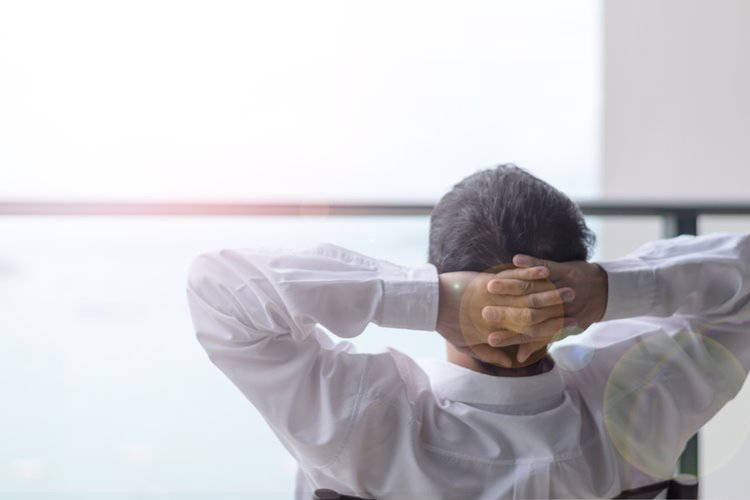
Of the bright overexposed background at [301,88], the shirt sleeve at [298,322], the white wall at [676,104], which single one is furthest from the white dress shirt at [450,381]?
the bright overexposed background at [301,88]

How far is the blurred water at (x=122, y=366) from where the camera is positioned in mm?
1500

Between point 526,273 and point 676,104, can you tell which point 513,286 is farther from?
point 676,104

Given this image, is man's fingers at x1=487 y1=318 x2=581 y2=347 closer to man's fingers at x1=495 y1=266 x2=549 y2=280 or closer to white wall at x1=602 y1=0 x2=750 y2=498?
man's fingers at x1=495 y1=266 x2=549 y2=280

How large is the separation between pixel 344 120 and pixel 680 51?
4.28 meters

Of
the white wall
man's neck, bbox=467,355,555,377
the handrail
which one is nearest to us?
man's neck, bbox=467,355,555,377

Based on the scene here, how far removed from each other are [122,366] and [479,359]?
3.27ft

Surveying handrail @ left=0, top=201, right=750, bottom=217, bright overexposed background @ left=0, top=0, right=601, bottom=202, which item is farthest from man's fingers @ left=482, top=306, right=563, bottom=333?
bright overexposed background @ left=0, top=0, right=601, bottom=202

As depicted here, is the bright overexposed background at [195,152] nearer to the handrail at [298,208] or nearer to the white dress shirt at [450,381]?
the handrail at [298,208]

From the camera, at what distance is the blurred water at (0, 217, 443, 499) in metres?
1.50

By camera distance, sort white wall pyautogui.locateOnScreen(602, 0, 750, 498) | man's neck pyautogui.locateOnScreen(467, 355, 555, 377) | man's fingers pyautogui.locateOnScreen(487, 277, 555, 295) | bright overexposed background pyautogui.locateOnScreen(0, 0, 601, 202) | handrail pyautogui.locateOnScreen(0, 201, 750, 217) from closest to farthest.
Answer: man's fingers pyautogui.locateOnScreen(487, 277, 555, 295) < man's neck pyautogui.locateOnScreen(467, 355, 555, 377) < handrail pyautogui.locateOnScreen(0, 201, 750, 217) < white wall pyautogui.locateOnScreen(602, 0, 750, 498) < bright overexposed background pyautogui.locateOnScreen(0, 0, 601, 202)

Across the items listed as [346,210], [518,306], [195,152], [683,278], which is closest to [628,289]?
[683,278]

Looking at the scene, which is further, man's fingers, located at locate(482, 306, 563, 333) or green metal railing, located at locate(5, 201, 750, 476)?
green metal railing, located at locate(5, 201, 750, 476)

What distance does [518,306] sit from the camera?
815mm

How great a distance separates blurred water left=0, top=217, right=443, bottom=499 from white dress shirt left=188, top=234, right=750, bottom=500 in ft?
1.76
